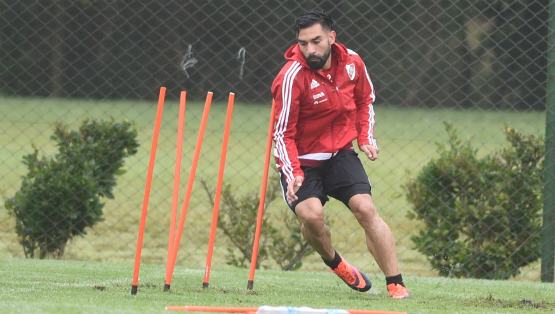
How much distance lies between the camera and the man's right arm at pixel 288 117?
4.20m

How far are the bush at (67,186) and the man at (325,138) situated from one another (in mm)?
2193

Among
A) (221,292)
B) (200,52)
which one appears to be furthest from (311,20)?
(200,52)

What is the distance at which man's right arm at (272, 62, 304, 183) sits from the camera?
13.8 feet

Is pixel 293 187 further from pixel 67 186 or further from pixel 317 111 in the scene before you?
pixel 67 186

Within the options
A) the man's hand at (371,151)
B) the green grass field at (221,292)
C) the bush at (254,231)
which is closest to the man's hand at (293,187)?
the man's hand at (371,151)

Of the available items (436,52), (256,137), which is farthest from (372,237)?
(256,137)

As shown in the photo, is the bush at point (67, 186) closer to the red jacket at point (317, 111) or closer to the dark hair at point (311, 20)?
the red jacket at point (317, 111)

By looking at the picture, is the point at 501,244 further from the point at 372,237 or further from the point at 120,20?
the point at 120,20

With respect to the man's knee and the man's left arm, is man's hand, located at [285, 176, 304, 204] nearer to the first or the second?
the man's knee

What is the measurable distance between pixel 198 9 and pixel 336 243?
2.88 metres

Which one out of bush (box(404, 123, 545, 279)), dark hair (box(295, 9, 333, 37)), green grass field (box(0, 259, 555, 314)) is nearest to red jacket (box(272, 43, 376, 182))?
dark hair (box(295, 9, 333, 37))

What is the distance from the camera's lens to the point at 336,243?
7.79 metres

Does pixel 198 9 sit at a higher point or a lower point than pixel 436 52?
lower

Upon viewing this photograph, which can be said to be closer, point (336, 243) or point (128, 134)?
point (128, 134)
